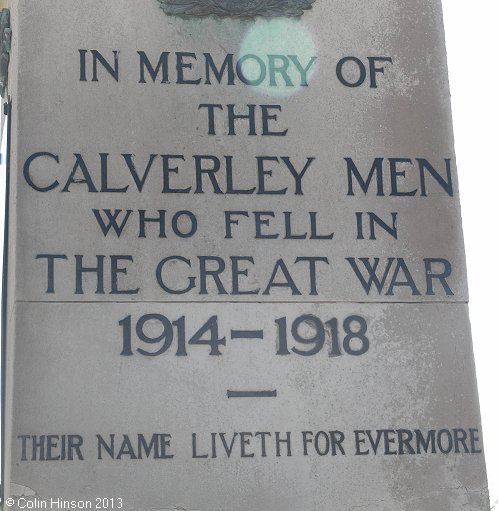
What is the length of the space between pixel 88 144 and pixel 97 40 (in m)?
0.70

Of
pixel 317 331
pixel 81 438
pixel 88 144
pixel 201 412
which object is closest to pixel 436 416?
pixel 317 331

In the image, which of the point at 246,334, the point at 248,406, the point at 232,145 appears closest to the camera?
the point at 248,406

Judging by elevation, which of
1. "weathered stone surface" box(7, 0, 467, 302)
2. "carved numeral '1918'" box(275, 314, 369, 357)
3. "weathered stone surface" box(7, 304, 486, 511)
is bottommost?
"weathered stone surface" box(7, 304, 486, 511)

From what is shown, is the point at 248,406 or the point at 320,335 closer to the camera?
the point at 248,406

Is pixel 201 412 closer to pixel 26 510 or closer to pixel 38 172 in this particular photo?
pixel 26 510

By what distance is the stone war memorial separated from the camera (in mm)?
7539

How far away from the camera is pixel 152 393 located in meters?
7.60

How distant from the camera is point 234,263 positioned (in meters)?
7.92

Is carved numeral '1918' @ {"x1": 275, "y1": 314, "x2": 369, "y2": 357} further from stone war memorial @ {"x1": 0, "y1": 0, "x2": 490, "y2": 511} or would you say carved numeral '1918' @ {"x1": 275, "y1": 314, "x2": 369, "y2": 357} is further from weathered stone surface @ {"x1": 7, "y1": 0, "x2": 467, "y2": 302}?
weathered stone surface @ {"x1": 7, "y1": 0, "x2": 467, "y2": 302}

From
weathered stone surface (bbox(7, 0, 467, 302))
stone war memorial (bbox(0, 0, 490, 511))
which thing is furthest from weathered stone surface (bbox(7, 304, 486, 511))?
weathered stone surface (bbox(7, 0, 467, 302))

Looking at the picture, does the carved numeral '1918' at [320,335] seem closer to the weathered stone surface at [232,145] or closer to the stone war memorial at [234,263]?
the stone war memorial at [234,263]

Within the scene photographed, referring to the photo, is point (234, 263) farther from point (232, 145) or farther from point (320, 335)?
point (232, 145)

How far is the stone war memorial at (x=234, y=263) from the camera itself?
7.54 metres

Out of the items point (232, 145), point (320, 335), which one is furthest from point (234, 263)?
point (232, 145)
